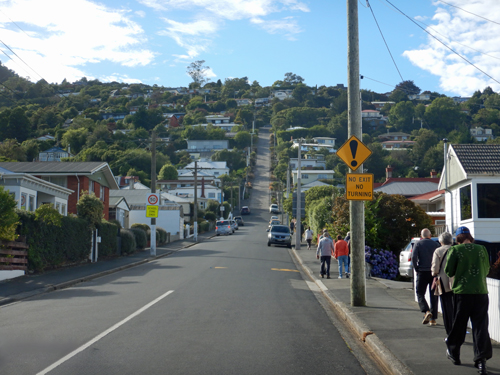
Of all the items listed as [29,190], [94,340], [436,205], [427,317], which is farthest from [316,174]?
[94,340]

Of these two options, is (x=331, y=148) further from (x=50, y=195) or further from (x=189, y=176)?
(x=50, y=195)

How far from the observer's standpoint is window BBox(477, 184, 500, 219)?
22625mm

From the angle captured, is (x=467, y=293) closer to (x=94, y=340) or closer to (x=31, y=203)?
(x=94, y=340)

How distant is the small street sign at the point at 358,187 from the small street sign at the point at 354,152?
0.91ft

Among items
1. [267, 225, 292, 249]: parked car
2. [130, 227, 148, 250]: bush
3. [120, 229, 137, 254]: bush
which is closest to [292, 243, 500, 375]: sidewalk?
[120, 229, 137, 254]: bush

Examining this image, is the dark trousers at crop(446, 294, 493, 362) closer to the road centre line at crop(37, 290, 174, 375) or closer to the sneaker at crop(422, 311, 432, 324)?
the sneaker at crop(422, 311, 432, 324)

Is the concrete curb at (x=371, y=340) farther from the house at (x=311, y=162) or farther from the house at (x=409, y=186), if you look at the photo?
the house at (x=311, y=162)

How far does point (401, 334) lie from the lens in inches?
322

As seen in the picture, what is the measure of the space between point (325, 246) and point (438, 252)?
10292 millimetres

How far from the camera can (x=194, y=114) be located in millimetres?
182375

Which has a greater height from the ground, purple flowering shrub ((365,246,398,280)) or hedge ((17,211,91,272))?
hedge ((17,211,91,272))

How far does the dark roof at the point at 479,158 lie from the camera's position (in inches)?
912

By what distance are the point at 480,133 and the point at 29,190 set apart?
9386 cm

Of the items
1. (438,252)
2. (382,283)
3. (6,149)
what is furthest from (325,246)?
(6,149)
